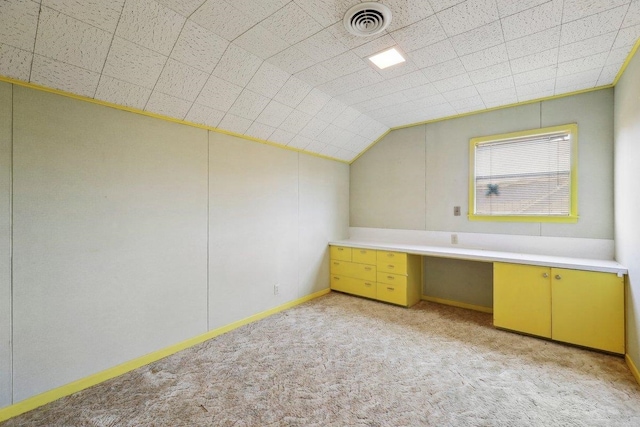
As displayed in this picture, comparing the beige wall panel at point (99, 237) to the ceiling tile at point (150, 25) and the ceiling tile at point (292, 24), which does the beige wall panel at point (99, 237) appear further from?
the ceiling tile at point (292, 24)

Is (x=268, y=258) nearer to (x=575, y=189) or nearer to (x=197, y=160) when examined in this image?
(x=197, y=160)

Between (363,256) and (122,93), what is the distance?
140 inches

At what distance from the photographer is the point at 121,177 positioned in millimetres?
2486

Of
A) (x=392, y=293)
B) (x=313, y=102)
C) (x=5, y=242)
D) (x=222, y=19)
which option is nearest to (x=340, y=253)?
(x=392, y=293)

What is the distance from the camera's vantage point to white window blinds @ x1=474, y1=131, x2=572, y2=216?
11.0 feet

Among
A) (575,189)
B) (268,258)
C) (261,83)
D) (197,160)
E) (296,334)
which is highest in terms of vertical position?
(261,83)

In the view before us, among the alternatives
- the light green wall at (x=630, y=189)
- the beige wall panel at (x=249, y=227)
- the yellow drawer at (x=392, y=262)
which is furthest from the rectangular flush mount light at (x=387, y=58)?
the yellow drawer at (x=392, y=262)

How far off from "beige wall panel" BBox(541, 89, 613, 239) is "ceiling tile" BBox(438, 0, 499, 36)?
84.0 inches

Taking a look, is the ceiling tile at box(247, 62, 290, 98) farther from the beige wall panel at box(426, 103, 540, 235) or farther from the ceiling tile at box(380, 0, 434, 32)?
the beige wall panel at box(426, 103, 540, 235)

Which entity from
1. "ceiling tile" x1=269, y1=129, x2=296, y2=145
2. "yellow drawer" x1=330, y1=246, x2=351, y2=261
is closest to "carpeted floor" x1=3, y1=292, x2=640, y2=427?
"yellow drawer" x1=330, y1=246, x2=351, y2=261

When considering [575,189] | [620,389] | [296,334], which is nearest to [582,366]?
[620,389]

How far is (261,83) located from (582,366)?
403cm

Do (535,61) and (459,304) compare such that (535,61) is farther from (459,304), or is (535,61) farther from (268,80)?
(459,304)

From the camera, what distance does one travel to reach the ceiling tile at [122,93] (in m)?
2.25
